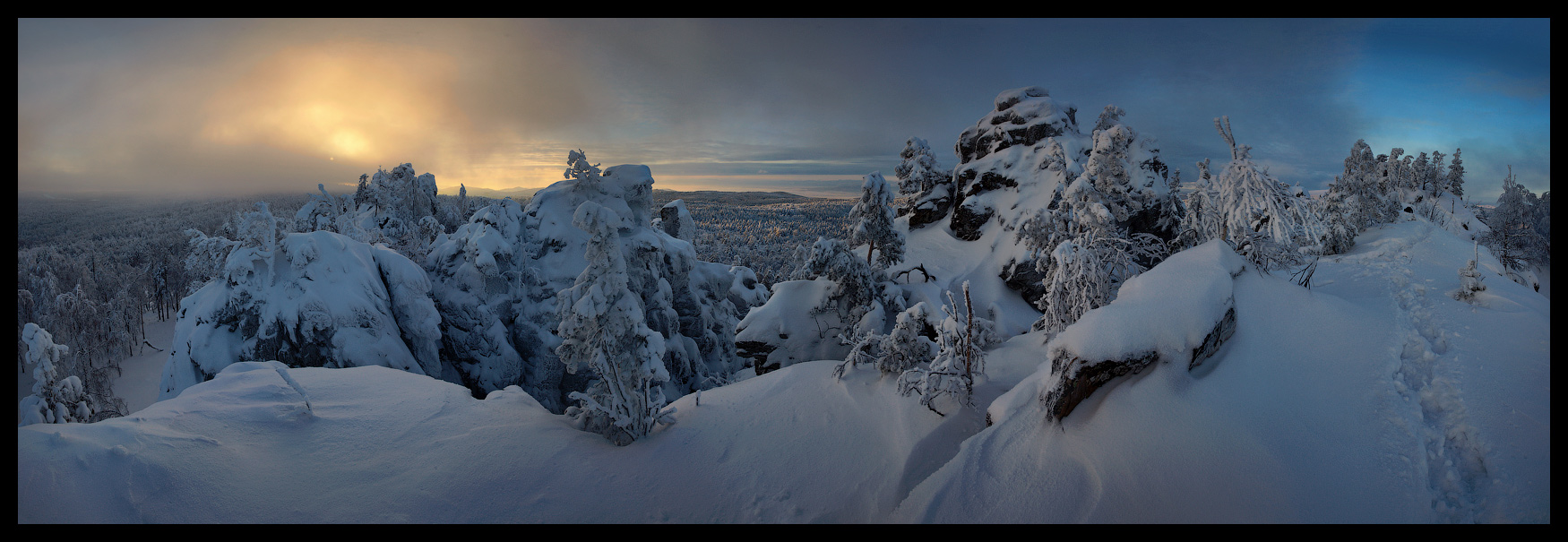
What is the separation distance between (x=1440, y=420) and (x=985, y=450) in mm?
4375

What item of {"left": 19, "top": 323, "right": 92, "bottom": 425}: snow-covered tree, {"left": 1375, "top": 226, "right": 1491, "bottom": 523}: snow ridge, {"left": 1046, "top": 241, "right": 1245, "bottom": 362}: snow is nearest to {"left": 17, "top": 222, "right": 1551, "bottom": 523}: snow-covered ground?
{"left": 1375, "top": 226, "right": 1491, "bottom": 523}: snow ridge

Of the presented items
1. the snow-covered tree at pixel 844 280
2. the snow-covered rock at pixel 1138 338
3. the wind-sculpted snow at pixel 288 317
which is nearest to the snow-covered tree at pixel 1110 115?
the snow-covered tree at pixel 844 280

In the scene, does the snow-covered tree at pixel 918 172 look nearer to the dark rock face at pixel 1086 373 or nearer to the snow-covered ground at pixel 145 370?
the dark rock face at pixel 1086 373

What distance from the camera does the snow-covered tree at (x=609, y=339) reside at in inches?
305

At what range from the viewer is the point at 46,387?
745 cm

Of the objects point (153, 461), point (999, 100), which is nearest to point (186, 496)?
point (153, 461)

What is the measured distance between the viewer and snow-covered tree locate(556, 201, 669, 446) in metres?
7.75

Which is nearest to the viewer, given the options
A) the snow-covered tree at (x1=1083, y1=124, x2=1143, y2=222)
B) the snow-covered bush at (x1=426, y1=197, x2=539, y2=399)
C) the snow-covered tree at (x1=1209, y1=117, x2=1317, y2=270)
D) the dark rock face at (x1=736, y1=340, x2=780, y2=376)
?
the snow-covered tree at (x1=1209, y1=117, x2=1317, y2=270)

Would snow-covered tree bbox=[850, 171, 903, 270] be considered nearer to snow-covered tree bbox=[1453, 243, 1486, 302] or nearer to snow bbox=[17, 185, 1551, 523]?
snow bbox=[17, 185, 1551, 523]

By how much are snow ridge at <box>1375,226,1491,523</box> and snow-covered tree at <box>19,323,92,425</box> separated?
16224 mm

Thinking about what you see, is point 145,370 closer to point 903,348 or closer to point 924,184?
point 903,348

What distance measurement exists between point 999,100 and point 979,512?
33.1 meters

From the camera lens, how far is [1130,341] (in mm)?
5812

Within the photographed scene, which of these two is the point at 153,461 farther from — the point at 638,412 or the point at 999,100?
the point at 999,100
